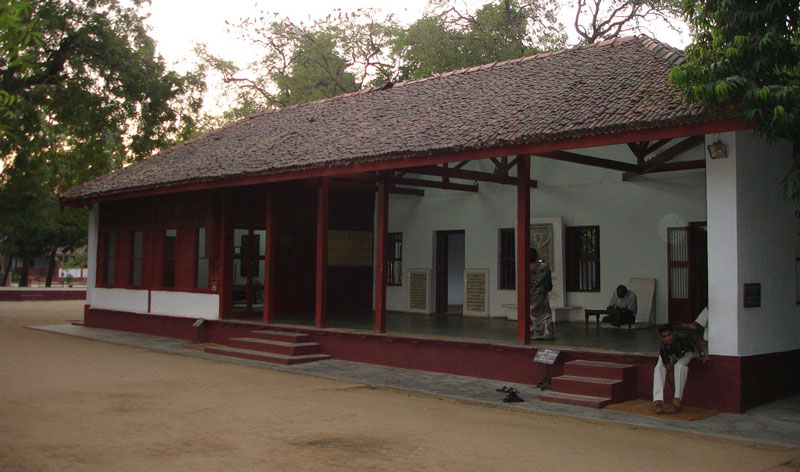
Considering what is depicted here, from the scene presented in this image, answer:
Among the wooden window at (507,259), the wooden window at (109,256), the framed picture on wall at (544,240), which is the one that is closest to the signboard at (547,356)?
the framed picture on wall at (544,240)

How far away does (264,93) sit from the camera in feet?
108

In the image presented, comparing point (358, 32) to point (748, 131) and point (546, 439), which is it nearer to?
point (748, 131)

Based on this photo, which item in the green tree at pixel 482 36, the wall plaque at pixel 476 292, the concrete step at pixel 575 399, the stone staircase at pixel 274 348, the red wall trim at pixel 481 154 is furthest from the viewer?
the green tree at pixel 482 36

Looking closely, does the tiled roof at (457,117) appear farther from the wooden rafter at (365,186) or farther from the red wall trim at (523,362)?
the red wall trim at (523,362)

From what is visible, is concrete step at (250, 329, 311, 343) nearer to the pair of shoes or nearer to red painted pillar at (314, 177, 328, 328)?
red painted pillar at (314, 177, 328, 328)

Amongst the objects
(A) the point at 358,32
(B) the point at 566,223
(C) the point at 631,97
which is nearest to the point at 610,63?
(C) the point at 631,97

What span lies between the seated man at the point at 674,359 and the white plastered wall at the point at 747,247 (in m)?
0.29

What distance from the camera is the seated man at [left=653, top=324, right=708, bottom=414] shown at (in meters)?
7.55

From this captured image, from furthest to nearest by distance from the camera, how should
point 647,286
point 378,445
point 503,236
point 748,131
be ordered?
point 503,236 < point 647,286 < point 748,131 < point 378,445

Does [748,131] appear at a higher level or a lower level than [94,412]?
higher

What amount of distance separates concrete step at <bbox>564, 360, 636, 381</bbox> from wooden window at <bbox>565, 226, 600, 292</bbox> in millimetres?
4699

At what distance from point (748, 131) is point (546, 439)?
4.15 metres

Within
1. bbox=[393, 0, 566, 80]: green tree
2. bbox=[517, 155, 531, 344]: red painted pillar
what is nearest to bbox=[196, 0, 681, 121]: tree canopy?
bbox=[393, 0, 566, 80]: green tree

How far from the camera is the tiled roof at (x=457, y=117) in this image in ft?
28.3
